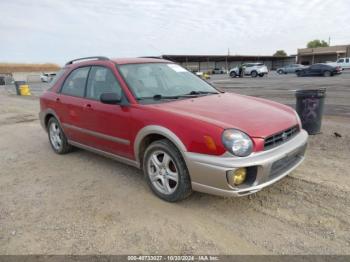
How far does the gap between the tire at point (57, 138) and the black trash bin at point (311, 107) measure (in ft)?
14.9

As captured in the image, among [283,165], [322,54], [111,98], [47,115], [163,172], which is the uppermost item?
[322,54]

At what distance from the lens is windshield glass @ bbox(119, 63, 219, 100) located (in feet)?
12.5

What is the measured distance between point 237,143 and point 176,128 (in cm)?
67

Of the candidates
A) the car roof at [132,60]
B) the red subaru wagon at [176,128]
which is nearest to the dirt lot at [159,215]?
the red subaru wagon at [176,128]

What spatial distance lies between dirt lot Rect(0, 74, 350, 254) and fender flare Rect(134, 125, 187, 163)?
608 mm

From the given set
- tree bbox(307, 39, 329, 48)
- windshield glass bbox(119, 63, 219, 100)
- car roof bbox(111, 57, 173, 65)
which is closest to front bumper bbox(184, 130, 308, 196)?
windshield glass bbox(119, 63, 219, 100)

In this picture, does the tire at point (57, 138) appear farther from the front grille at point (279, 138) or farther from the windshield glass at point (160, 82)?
the front grille at point (279, 138)

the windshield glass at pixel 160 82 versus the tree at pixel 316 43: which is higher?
the tree at pixel 316 43

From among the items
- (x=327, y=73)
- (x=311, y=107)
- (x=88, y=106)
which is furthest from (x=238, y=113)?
(x=327, y=73)

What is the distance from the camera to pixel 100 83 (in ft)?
14.0

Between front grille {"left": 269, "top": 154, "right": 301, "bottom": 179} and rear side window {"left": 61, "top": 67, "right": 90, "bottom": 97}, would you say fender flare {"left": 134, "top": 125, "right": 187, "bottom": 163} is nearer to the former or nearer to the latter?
front grille {"left": 269, "top": 154, "right": 301, "bottom": 179}

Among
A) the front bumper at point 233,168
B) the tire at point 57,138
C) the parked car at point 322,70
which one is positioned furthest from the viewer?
the parked car at point 322,70

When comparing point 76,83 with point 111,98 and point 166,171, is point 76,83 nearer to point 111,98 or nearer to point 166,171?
point 111,98

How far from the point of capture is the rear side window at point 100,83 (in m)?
3.97
